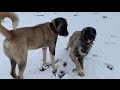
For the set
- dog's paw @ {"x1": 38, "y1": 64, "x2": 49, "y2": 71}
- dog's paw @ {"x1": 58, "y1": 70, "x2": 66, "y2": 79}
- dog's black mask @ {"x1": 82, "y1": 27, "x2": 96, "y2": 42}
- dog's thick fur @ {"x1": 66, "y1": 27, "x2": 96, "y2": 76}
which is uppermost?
dog's black mask @ {"x1": 82, "y1": 27, "x2": 96, "y2": 42}

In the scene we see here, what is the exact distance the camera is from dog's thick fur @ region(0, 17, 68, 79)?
6875 millimetres

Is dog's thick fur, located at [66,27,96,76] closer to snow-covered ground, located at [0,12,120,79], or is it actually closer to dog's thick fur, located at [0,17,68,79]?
snow-covered ground, located at [0,12,120,79]

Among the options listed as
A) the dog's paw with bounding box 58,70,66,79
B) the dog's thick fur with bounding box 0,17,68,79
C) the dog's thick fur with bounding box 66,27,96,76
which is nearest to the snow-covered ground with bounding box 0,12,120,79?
the dog's paw with bounding box 58,70,66,79

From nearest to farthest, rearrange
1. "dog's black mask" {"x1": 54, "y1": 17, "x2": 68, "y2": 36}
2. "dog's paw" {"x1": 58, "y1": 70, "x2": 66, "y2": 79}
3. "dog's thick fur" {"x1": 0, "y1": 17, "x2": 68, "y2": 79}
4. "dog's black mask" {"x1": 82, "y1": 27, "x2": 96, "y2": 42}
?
1. "dog's thick fur" {"x1": 0, "y1": 17, "x2": 68, "y2": 79}
2. "dog's black mask" {"x1": 82, "y1": 27, "x2": 96, "y2": 42}
3. "dog's paw" {"x1": 58, "y1": 70, "x2": 66, "y2": 79}
4. "dog's black mask" {"x1": 54, "y1": 17, "x2": 68, "y2": 36}

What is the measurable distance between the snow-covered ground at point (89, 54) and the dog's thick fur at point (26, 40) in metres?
0.38

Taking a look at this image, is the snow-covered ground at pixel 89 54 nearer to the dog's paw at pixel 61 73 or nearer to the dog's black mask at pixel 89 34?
the dog's paw at pixel 61 73

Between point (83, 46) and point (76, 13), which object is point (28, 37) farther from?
point (76, 13)

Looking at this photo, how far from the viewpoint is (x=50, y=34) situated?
789cm

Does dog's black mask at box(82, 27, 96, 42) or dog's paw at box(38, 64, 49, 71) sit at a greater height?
dog's black mask at box(82, 27, 96, 42)

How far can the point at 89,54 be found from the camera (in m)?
8.74

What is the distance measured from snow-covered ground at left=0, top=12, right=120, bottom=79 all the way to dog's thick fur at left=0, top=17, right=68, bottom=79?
0.38m

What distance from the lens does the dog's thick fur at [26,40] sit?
6.88 metres
